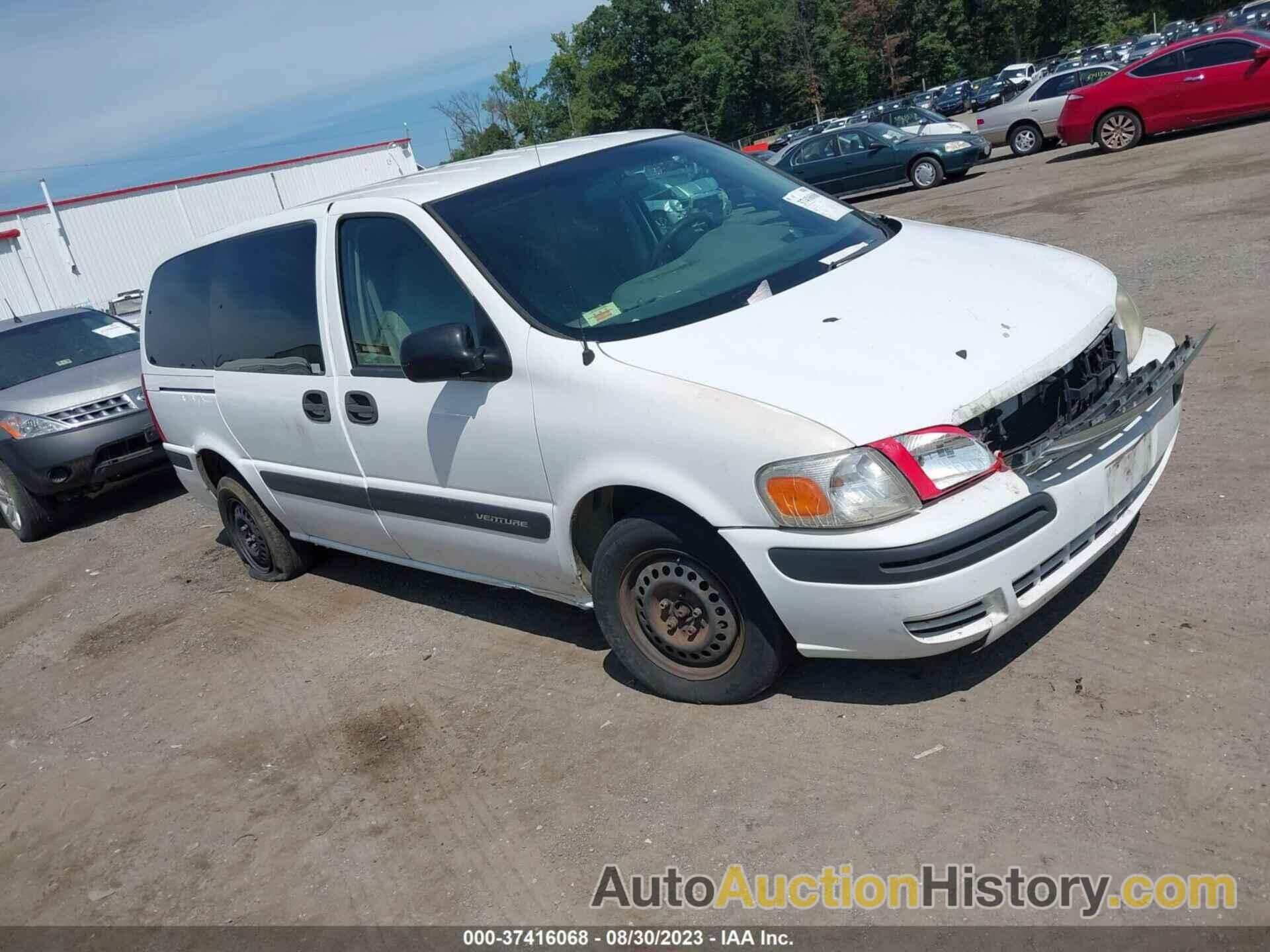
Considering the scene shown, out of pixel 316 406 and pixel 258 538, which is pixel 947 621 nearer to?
pixel 316 406

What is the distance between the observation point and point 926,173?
60.4 feet

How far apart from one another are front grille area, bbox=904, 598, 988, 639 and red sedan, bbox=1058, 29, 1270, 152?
49.5 feet

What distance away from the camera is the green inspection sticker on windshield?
3.69 m

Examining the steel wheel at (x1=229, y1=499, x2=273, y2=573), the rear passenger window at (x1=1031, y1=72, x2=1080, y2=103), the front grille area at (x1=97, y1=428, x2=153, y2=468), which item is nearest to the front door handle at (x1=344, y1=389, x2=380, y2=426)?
the steel wheel at (x1=229, y1=499, x2=273, y2=573)

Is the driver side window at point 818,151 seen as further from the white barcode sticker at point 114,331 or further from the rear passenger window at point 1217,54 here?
the white barcode sticker at point 114,331

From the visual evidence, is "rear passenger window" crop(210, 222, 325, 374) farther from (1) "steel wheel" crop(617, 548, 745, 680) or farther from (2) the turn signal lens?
(2) the turn signal lens

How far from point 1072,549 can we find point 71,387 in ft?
25.7

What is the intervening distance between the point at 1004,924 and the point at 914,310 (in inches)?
74.6

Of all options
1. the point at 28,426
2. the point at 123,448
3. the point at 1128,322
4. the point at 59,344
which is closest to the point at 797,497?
the point at 1128,322

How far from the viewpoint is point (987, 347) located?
10.7ft

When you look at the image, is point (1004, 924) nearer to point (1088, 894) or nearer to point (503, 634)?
point (1088, 894)

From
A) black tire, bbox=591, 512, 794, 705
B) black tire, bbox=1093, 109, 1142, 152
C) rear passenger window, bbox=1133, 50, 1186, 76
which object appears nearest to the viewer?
black tire, bbox=591, 512, 794, 705

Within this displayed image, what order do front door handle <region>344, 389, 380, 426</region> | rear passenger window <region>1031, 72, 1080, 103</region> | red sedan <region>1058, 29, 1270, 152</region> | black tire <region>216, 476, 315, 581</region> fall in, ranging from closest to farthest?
front door handle <region>344, 389, 380, 426</region>, black tire <region>216, 476, 315, 581</region>, red sedan <region>1058, 29, 1270, 152</region>, rear passenger window <region>1031, 72, 1080, 103</region>

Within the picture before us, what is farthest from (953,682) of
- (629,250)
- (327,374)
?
(327,374)
